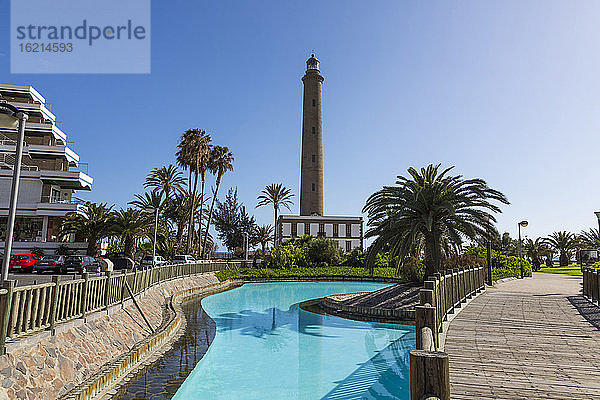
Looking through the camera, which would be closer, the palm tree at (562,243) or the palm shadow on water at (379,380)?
the palm shadow on water at (379,380)

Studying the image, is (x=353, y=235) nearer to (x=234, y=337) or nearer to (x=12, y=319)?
(x=234, y=337)

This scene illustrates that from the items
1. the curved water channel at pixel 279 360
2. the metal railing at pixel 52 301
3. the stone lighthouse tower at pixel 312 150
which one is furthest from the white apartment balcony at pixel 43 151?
the metal railing at pixel 52 301

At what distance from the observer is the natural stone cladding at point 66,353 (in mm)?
6367

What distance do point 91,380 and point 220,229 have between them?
58489 mm

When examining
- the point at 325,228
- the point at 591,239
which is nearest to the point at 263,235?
the point at 325,228

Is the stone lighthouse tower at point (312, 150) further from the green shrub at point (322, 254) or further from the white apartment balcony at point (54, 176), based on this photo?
the white apartment balcony at point (54, 176)

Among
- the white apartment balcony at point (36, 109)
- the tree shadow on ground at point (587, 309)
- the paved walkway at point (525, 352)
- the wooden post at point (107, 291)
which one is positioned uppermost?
the white apartment balcony at point (36, 109)

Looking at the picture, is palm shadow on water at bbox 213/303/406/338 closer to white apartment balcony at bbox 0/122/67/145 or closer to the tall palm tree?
the tall palm tree

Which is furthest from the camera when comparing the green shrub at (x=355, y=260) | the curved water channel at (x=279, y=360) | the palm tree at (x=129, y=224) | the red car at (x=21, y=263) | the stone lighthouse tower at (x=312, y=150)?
the stone lighthouse tower at (x=312, y=150)

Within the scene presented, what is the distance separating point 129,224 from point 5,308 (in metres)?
33.1

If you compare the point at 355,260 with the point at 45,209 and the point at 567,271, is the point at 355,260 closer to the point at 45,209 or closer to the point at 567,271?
the point at 567,271

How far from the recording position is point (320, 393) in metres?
9.47

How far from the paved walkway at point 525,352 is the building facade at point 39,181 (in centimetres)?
3982

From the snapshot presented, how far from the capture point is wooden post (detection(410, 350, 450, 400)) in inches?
130
